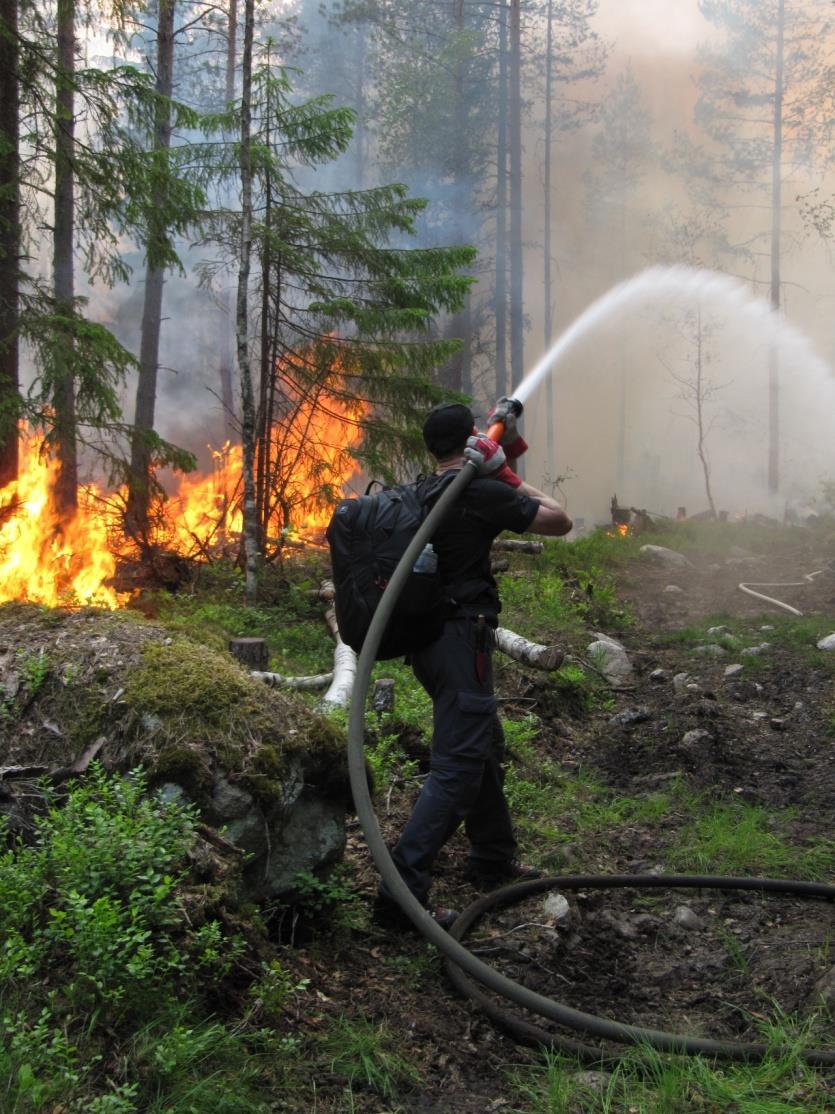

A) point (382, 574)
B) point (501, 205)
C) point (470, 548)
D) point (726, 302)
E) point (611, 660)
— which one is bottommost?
point (611, 660)

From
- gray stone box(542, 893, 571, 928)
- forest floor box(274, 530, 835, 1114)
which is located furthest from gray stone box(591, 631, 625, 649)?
gray stone box(542, 893, 571, 928)

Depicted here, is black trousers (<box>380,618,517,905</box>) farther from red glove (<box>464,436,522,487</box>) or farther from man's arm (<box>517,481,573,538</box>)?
red glove (<box>464,436,522,487</box>)

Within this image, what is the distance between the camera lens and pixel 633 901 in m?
4.48

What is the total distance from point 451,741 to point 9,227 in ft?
27.4

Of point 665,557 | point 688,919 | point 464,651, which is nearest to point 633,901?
point 688,919

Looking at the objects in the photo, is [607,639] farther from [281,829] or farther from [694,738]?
[281,829]

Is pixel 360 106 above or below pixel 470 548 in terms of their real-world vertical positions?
above

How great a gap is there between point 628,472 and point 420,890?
34.1 m

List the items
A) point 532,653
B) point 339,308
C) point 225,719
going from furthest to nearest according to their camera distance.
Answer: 1. point 339,308
2. point 532,653
3. point 225,719

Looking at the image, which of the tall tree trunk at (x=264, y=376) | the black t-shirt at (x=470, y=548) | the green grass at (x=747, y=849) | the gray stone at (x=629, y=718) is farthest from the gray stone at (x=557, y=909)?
the tall tree trunk at (x=264, y=376)

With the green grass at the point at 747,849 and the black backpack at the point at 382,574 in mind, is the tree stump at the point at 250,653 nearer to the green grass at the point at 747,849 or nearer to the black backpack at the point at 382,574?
the black backpack at the point at 382,574

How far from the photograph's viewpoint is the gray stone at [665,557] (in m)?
16.3

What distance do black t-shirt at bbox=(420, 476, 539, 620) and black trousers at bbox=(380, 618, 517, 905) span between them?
10 centimetres

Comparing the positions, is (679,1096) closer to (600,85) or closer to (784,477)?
(784,477)
